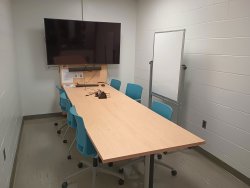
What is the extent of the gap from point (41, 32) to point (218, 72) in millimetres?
3440

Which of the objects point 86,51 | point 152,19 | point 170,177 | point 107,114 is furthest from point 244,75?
point 86,51

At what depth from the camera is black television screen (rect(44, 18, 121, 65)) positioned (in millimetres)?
4133

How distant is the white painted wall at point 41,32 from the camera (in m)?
4.13

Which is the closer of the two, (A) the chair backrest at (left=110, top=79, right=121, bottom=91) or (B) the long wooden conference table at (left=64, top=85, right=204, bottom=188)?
(B) the long wooden conference table at (left=64, top=85, right=204, bottom=188)

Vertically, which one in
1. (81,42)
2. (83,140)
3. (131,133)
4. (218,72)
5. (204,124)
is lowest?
(204,124)

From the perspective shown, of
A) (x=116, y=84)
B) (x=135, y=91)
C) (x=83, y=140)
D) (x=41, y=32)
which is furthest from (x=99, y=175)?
(x=41, y=32)

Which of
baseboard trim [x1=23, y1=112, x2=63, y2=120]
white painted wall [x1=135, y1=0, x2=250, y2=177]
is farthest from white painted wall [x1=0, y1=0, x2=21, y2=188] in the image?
white painted wall [x1=135, y1=0, x2=250, y2=177]

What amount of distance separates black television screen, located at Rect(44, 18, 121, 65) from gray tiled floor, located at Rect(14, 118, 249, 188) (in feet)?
5.93

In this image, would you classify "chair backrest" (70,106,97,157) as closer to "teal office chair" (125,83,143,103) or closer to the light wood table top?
the light wood table top

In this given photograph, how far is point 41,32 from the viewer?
4266 millimetres

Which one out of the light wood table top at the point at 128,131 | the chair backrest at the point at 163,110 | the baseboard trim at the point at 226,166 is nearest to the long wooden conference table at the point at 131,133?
the light wood table top at the point at 128,131

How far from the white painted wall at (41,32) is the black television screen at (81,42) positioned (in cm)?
29

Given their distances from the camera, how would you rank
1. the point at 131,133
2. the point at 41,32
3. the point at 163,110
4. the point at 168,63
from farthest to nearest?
the point at 41,32 < the point at 168,63 < the point at 163,110 < the point at 131,133

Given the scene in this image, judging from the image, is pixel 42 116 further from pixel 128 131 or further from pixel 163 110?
pixel 128 131
